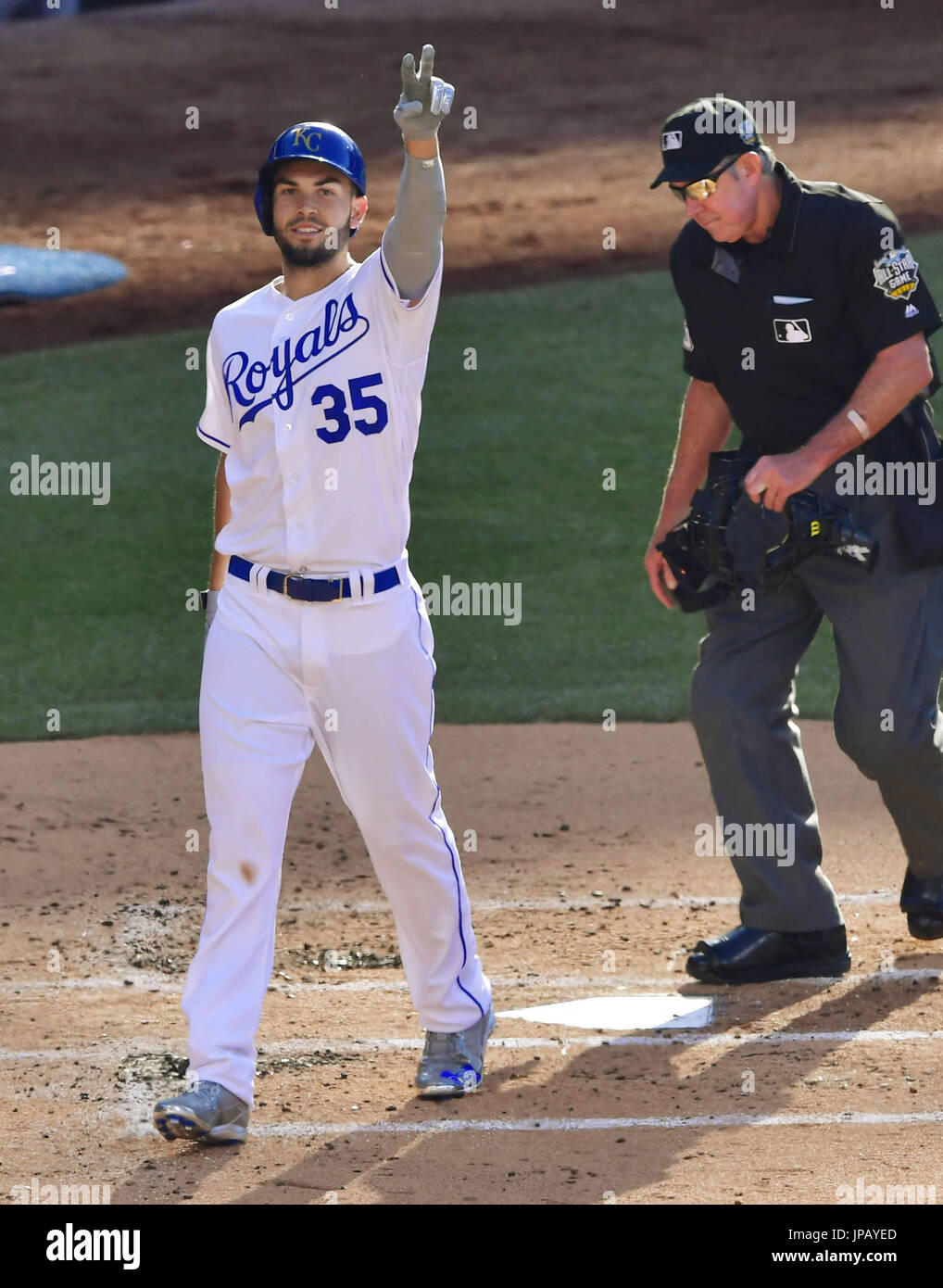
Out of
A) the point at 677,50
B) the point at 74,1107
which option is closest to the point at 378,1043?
the point at 74,1107

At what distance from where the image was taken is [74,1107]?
4039 millimetres

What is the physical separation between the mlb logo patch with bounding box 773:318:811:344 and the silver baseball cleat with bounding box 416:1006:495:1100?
5.88 feet

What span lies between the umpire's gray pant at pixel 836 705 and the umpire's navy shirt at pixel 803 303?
26 cm

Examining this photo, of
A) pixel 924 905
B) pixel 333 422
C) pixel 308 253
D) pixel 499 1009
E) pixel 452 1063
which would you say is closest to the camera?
pixel 333 422

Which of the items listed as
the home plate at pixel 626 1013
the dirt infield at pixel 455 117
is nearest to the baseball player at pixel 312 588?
the home plate at pixel 626 1013

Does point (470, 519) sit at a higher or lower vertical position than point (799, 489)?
higher

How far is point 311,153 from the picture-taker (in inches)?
155

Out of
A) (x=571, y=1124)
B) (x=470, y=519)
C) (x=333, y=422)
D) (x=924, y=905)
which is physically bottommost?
(x=571, y=1124)

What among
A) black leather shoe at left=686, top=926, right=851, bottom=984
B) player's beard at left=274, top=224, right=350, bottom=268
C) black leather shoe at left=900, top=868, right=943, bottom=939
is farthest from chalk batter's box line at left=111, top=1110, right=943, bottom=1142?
player's beard at left=274, top=224, right=350, bottom=268

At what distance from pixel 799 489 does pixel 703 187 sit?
0.76 meters

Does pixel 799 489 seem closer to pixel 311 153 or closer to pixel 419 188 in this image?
pixel 419 188

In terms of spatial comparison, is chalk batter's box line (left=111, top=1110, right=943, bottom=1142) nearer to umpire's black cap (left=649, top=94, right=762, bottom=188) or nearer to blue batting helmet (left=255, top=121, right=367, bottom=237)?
blue batting helmet (left=255, top=121, right=367, bottom=237)

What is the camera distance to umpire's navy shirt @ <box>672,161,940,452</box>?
4.55m

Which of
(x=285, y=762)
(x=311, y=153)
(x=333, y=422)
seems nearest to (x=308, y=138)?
(x=311, y=153)
